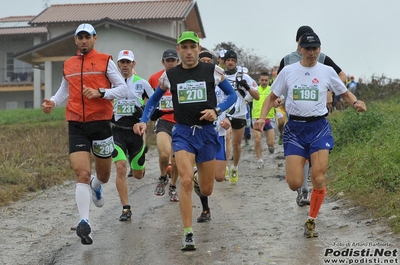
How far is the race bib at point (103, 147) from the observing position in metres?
8.30

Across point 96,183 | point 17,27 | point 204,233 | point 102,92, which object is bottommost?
point 204,233

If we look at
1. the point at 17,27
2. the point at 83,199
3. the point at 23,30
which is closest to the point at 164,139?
the point at 83,199

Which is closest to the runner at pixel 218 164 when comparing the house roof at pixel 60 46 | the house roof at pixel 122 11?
the house roof at pixel 60 46

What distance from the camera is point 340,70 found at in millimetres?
9227

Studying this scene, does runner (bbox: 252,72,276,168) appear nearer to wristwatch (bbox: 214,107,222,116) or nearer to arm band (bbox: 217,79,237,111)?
arm band (bbox: 217,79,237,111)

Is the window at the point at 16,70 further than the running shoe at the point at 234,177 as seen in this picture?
Yes

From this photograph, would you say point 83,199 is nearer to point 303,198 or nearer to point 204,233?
point 204,233

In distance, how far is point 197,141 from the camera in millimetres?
7832

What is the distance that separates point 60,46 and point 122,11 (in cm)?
694

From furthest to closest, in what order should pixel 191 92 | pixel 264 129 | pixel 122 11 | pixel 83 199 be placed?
1. pixel 122 11
2. pixel 264 129
3. pixel 83 199
4. pixel 191 92

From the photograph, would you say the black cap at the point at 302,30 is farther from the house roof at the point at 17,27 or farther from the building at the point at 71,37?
the house roof at the point at 17,27

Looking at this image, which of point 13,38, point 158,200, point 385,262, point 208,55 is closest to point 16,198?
point 158,200

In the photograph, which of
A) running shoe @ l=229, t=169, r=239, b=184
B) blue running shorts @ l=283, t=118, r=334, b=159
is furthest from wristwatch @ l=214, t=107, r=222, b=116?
running shoe @ l=229, t=169, r=239, b=184

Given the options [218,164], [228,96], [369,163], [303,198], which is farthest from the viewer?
[369,163]
